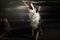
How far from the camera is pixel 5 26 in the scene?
144 cm

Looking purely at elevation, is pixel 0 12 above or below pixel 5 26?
above

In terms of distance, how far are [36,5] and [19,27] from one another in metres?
0.27

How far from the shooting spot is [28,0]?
4.74 ft

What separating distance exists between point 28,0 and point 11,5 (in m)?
0.17

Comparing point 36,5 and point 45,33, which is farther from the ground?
point 36,5

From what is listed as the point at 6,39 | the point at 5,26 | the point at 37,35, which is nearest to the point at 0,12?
the point at 5,26

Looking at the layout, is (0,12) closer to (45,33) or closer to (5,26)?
(5,26)

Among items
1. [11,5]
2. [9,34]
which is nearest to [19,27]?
[9,34]

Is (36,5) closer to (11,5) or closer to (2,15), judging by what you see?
(11,5)

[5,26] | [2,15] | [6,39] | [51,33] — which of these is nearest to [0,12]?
[2,15]

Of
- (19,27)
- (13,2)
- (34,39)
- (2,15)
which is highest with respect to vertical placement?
(13,2)

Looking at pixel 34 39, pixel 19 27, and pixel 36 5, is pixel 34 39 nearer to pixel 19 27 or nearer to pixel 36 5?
pixel 19 27

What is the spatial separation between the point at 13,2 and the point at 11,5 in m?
0.04

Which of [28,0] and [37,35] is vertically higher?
[28,0]
